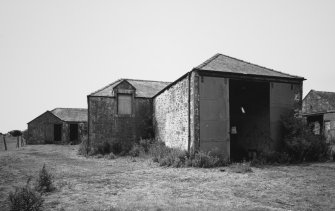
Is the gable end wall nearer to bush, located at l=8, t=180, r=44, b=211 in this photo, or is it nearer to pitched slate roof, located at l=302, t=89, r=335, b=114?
bush, located at l=8, t=180, r=44, b=211

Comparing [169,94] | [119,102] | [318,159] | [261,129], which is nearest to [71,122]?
[119,102]

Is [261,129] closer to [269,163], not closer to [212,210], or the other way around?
[269,163]

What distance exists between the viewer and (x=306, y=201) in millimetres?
4988

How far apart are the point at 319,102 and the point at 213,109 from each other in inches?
856

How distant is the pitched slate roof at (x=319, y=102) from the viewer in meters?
24.1

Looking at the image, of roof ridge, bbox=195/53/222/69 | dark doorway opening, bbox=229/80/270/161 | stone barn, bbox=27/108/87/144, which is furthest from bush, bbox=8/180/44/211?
stone barn, bbox=27/108/87/144

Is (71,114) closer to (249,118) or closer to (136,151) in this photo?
(136,151)

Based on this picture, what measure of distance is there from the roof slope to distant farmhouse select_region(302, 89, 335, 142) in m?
13.4

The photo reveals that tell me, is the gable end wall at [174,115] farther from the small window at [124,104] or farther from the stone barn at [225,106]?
the small window at [124,104]

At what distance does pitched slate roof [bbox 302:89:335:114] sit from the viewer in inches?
950

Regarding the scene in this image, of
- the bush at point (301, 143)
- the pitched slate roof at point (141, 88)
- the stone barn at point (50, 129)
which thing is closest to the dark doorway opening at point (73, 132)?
the stone barn at point (50, 129)

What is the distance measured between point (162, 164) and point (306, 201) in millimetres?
6519

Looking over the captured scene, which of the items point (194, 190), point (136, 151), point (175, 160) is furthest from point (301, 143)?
point (136, 151)

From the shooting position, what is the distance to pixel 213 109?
10766 mm
